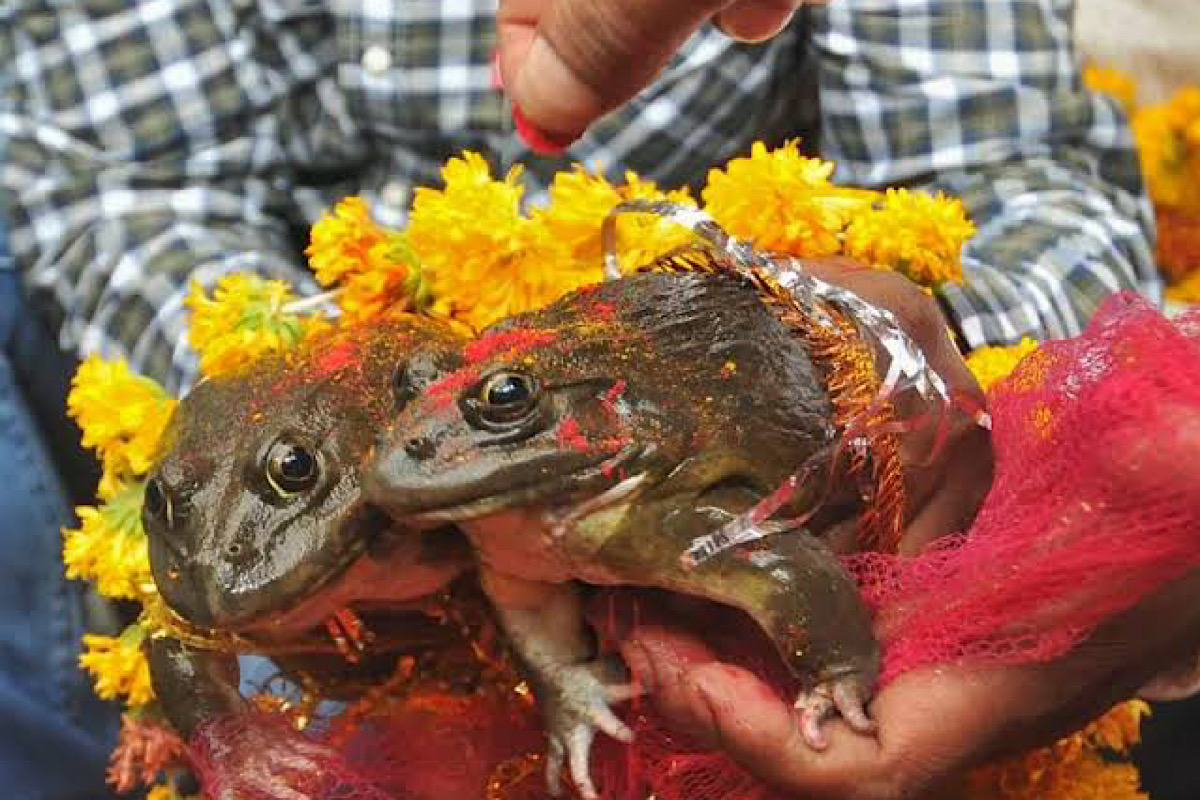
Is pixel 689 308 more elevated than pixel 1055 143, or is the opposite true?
pixel 689 308

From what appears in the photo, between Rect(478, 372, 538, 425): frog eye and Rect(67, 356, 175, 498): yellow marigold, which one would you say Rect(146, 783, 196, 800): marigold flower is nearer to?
Rect(67, 356, 175, 498): yellow marigold

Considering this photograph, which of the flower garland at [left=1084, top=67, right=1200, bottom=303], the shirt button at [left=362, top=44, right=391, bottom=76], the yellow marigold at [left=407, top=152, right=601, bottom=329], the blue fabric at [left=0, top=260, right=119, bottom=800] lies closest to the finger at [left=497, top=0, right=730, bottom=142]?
the yellow marigold at [left=407, top=152, right=601, bottom=329]

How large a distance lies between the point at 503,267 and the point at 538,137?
0.12m

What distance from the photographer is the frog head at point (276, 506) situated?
0.54 m

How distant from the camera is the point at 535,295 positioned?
2.39 ft

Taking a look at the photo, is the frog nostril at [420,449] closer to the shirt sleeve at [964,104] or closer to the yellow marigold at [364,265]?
the yellow marigold at [364,265]

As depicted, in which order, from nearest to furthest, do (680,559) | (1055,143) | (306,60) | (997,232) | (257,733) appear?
1. (680,559)
2. (257,733)
3. (997,232)
4. (1055,143)
5. (306,60)

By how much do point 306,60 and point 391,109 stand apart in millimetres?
141

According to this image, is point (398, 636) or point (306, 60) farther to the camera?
point (306, 60)

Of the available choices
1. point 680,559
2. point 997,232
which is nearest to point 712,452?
point 680,559

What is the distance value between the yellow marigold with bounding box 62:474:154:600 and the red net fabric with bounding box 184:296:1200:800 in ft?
0.57

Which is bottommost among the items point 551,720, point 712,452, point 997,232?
point 997,232

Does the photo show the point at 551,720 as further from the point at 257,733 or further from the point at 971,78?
the point at 971,78

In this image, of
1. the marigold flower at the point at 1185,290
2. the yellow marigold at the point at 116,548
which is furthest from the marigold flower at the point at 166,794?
the marigold flower at the point at 1185,290
